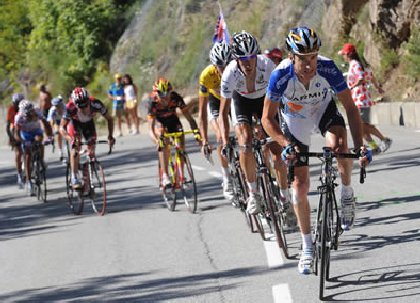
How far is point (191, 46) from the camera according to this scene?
3919 centimetres

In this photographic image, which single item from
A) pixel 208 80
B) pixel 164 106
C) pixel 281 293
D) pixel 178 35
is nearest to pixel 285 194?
pixel 281 293

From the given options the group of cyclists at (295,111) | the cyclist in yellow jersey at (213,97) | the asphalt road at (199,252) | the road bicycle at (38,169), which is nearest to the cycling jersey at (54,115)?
the road bicycle at (38,169)

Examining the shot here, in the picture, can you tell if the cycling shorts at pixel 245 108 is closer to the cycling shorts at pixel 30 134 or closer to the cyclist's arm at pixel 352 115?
the cyclist's arm at pixel 352 115

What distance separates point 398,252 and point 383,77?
61.8 ft

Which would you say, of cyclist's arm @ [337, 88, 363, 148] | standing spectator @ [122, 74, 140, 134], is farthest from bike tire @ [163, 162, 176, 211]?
standing spectator @ [122, 74, 140, 134]

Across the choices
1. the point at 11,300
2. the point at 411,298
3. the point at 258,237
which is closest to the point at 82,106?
the point at 258,237

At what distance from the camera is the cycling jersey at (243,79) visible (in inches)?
430

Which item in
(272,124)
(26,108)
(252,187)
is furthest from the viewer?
(26,108)

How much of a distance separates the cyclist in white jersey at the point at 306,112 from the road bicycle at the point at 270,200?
97 centimetres

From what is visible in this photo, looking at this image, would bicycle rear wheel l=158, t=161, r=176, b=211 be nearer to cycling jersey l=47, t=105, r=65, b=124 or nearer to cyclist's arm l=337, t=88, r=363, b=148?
cyclist's arm l=337, t=88, r=363, b=148

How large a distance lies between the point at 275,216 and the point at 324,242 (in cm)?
214

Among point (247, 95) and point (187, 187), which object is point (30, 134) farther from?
point (247, 95)

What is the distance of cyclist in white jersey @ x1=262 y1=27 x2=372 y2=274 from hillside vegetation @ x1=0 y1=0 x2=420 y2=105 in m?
16.5

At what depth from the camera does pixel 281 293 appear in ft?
26.9
